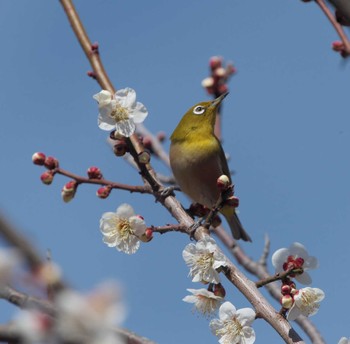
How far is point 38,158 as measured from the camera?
3.36 metres

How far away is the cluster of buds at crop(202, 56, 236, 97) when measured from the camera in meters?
6.05

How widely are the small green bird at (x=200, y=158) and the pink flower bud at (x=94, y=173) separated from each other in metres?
2.24

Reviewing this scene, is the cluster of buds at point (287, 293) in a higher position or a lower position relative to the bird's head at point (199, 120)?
lower

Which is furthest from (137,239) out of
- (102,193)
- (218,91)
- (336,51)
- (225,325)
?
(218,91)

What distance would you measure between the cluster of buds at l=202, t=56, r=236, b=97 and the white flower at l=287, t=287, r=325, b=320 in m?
3.24

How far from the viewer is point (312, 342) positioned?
4164 mm

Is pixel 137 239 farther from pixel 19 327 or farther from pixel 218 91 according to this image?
pixel 218 91

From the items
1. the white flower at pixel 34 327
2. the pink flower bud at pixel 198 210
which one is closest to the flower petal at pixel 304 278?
the pink flower bud at pixel 198 210

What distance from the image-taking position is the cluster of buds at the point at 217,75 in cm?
605

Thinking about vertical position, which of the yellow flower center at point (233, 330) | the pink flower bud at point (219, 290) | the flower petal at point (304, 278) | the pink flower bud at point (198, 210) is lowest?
the yellow flower center at point (233, 330)

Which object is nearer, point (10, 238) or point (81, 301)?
point (10, 238)

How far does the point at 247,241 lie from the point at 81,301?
223 inches

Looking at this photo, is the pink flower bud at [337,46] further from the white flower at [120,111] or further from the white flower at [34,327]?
the white flower at [34,327]

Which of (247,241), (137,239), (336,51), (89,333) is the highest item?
(247,241)
